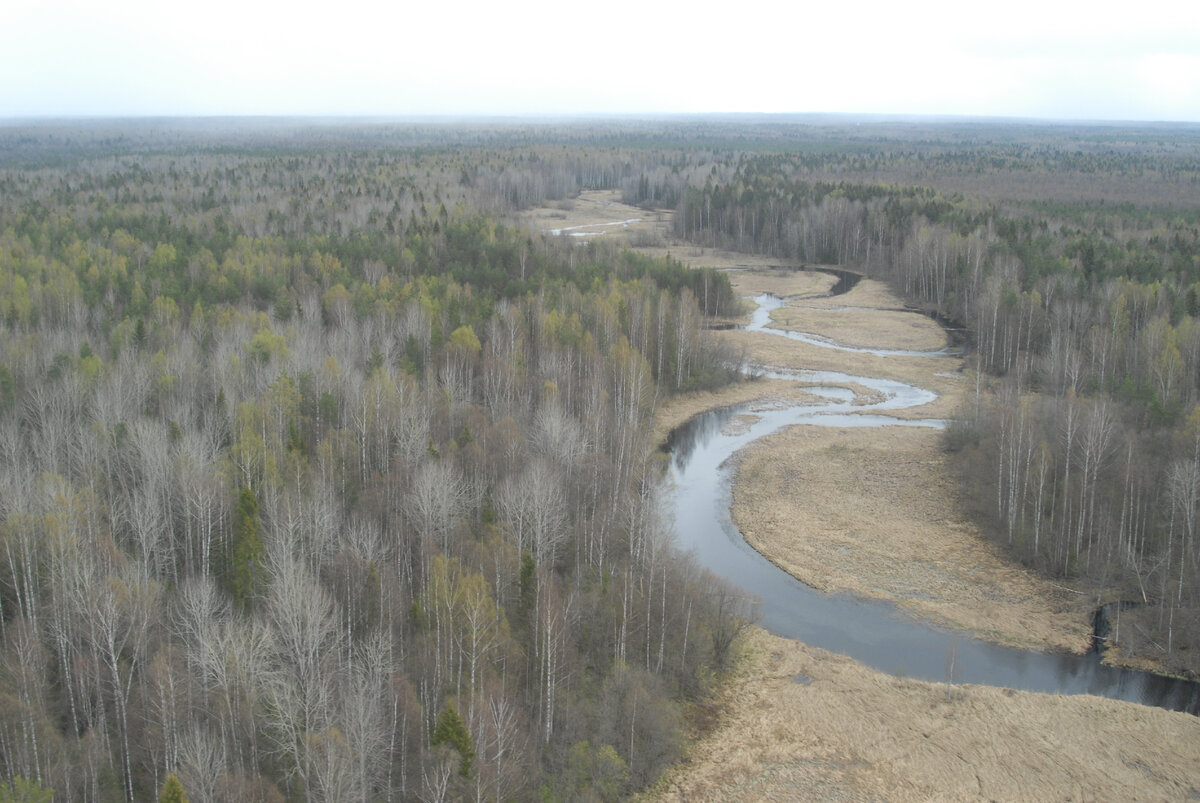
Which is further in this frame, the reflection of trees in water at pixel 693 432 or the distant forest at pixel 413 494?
the reflection of trees in water at pixel 693 432

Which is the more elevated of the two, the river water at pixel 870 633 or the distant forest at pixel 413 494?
the distant forest at pixel 413 494

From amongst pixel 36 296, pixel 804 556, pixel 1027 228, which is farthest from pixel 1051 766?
pixel 1027 228

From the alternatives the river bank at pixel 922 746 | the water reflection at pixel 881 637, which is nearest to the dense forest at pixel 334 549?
the river bank at pixel 922 746

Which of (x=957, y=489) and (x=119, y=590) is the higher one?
(x=119, y=590)

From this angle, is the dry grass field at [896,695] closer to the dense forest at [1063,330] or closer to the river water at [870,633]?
the river water at [870,633]

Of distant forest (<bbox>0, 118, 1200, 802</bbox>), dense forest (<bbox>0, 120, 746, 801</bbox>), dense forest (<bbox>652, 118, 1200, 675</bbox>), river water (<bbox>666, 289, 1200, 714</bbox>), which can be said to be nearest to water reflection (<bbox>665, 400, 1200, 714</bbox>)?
river water (<bbox>666, 289, 1200, 714</bbox>)

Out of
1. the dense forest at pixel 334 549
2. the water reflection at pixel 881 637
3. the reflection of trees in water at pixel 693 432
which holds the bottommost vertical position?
the water reflection at pixel 881 637

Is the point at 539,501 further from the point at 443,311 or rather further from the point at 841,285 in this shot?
the point at 841,285

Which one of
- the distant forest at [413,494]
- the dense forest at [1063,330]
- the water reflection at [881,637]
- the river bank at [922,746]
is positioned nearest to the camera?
the distant forest at [413,494]

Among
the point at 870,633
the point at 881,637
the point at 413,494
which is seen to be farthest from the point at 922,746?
the point at 413,494
